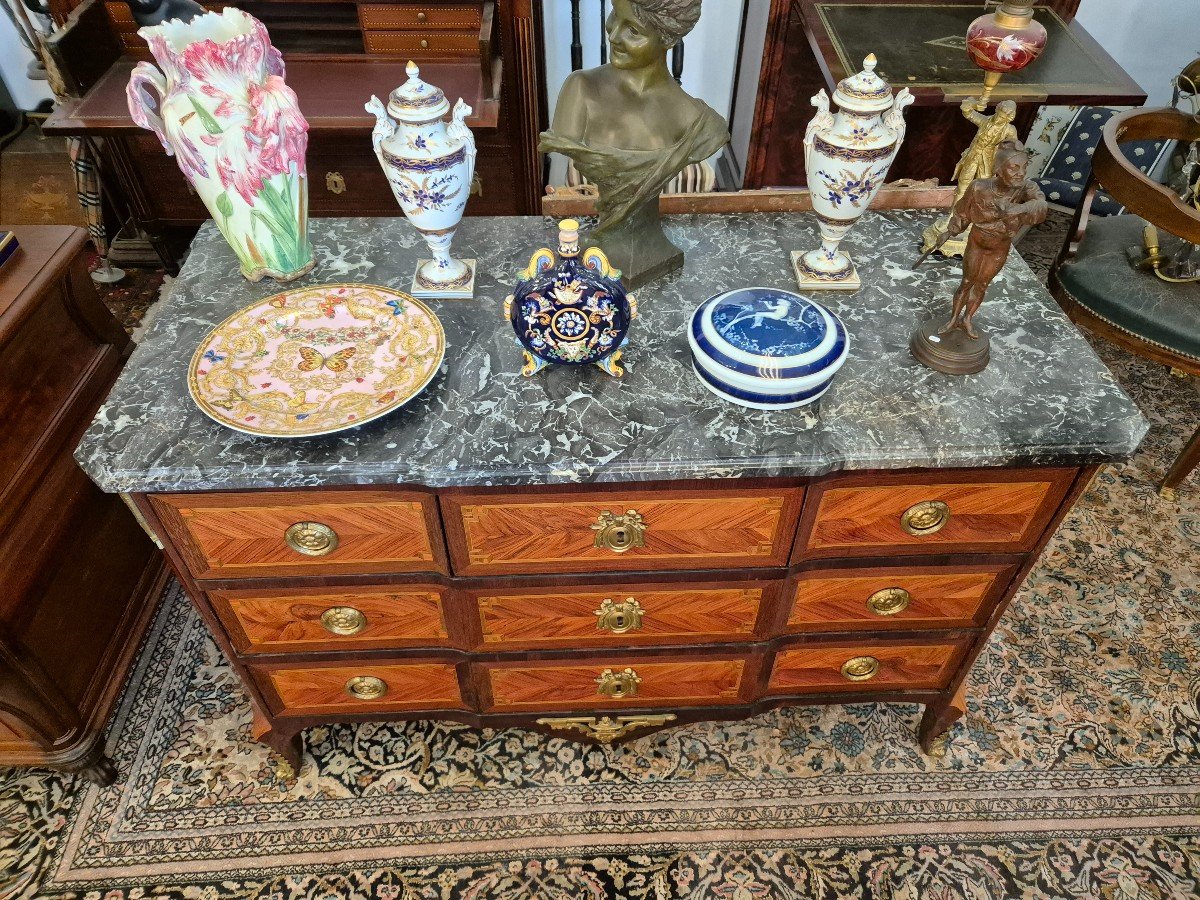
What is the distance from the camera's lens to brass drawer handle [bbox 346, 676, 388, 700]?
1.91 m

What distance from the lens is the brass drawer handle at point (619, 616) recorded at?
1.75 m

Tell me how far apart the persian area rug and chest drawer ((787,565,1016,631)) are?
1.85 feet

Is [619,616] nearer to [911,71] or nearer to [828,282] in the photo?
[828,282]

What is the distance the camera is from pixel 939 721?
212cm

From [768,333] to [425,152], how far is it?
28.1 inches

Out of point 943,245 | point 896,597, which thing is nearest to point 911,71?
point 943,245

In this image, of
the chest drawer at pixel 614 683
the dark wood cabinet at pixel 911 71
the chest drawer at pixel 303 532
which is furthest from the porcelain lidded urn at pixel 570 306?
the dark wood cabinet at pixel 911 71

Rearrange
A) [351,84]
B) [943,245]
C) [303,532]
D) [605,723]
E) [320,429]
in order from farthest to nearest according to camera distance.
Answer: [351,84] → [605,723] → [943,245] → [303,532] → [320,429]

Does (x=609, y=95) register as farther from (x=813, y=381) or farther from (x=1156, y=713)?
(x=1156, y=713)

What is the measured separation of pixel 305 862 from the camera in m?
2.02

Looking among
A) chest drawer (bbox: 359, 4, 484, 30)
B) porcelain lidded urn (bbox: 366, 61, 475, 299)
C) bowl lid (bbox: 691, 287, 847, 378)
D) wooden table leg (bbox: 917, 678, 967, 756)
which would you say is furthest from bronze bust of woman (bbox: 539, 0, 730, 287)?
chest drawer (bbox: 359, 4, 484, 30)

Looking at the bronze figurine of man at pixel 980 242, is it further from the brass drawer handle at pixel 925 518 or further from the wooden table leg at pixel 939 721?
the wooden table leg at pixel 939 721

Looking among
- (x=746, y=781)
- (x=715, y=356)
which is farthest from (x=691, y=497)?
(x=746, y=781)

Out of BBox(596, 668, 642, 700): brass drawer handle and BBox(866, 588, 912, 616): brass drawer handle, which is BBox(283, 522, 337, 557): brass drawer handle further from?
BBox(866, 588, 912, 616): brass drawer handle
